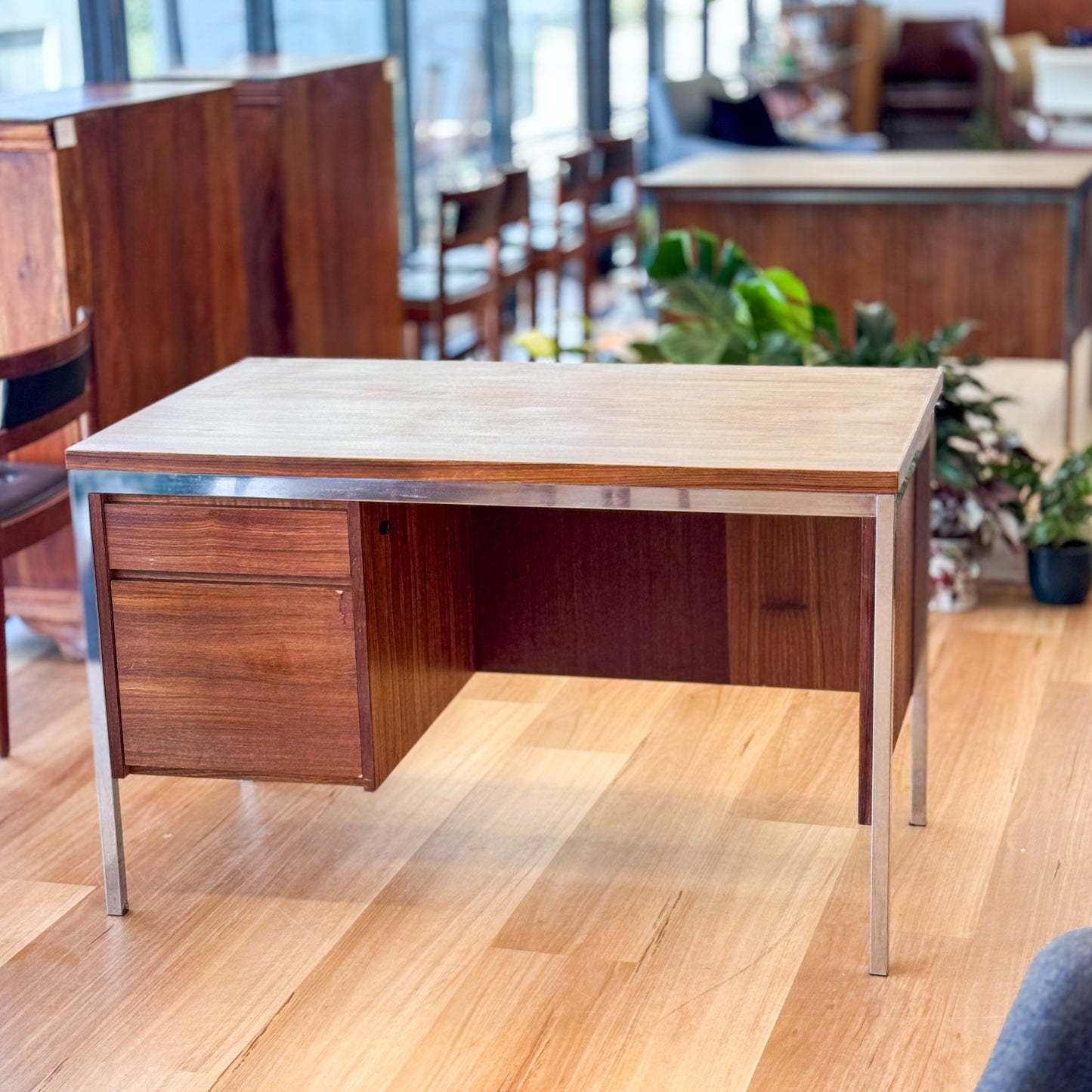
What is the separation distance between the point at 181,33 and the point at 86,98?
2275mm

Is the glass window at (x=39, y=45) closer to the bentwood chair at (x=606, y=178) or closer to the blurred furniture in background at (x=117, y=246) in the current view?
the blurred furniture in background at (x=117, y=246)

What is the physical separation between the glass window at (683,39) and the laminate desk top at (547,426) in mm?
8162

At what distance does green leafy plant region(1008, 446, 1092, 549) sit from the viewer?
3.70 m

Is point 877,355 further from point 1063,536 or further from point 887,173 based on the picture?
point 887,173

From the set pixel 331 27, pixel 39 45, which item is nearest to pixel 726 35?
pixel 331 27

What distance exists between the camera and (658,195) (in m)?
5.11

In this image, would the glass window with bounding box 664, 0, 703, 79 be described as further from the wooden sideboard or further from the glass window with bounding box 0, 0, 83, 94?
the wooden sideboard

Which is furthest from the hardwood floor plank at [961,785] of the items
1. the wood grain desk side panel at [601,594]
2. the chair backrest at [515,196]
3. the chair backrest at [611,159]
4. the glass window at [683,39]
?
the glass window at [683,39]

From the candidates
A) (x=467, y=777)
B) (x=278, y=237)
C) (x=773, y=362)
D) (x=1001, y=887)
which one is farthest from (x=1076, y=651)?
(x=278, y=237)

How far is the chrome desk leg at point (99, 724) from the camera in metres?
2.31

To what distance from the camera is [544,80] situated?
8406 mm

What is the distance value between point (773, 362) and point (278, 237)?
1.47m

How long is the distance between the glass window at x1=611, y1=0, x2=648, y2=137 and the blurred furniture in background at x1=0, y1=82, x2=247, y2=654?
18.7 feet

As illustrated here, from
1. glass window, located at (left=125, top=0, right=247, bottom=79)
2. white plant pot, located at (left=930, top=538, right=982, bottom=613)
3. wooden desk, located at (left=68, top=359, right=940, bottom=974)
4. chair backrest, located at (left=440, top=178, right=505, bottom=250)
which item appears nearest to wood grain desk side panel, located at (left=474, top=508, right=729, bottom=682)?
wooden desk, located at (left=68, top=359, right=940, bottom=974)
